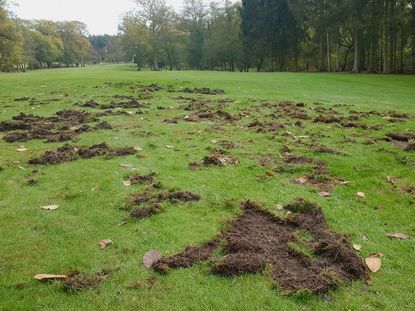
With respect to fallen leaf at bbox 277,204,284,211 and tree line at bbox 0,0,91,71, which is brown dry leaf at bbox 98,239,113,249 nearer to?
fallen leaf at bbox 277,204,284,211

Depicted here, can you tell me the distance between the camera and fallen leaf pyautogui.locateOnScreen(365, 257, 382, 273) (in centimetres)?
403

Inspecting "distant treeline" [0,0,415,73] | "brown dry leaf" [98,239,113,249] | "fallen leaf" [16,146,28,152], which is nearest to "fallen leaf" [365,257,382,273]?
"brown dry leaf" [98,239,113,249]

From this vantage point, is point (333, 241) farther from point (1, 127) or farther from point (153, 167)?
point (1, 127)

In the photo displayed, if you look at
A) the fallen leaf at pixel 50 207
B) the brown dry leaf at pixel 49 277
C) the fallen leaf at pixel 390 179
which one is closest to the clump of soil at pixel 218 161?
the fallen leaf at pixel 390 179

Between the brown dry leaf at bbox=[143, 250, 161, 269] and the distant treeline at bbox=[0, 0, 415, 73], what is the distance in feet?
131

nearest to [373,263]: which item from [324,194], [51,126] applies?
[324,194]

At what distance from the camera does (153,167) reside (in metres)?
7.23

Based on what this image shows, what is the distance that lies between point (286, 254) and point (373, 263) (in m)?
0.90

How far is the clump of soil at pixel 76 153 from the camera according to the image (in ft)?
25.0

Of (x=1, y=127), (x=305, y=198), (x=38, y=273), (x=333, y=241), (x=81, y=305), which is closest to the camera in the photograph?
(x=81, y=305)

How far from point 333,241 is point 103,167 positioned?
14.5ft

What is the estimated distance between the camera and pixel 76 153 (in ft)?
26.6

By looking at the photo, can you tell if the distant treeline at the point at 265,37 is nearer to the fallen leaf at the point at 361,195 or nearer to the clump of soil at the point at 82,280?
the fallen leaf at the point at 361,195

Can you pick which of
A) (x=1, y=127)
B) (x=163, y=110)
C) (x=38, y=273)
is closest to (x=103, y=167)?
(x=38, y=273)
